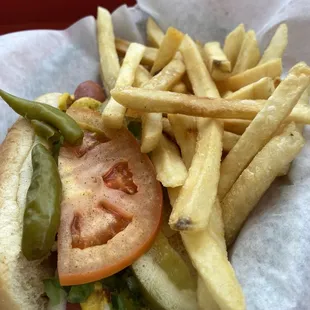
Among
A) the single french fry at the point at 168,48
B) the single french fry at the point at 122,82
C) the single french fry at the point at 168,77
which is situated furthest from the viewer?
the single french fry at the point at 168,48

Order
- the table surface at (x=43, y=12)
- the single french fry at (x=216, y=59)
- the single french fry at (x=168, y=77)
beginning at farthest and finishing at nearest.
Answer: the table surface at (x=43, y=12) → the single french fry at (x=216, y=59) → the single french fry at (x=168, y=77)

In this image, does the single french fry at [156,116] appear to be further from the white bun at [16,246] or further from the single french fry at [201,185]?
the white bun at [16,246]

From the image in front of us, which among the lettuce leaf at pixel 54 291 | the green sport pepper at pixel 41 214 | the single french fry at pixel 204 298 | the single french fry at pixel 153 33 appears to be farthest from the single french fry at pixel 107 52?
the single french fry at pixel 204 298

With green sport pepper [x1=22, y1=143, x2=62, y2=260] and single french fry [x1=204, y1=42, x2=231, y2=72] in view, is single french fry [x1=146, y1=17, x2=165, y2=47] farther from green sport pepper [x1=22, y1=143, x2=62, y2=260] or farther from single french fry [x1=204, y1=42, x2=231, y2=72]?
green sport pepper [x1=22, y1=143, x2=62, y2=260]

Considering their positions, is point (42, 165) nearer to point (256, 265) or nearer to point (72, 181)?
point (72, 181)

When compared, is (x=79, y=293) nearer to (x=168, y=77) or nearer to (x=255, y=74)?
(x=168, y=77)

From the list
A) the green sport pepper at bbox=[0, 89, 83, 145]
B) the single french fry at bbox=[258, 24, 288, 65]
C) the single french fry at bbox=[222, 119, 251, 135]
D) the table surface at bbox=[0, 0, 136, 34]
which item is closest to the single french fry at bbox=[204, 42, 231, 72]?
the single french fry at bbox=[258, 24, 288, 65]

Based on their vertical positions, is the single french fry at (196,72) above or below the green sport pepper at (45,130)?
above

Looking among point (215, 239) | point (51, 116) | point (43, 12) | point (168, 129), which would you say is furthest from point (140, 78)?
point (43, 12)

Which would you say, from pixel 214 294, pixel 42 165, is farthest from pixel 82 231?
pixel 214 294
